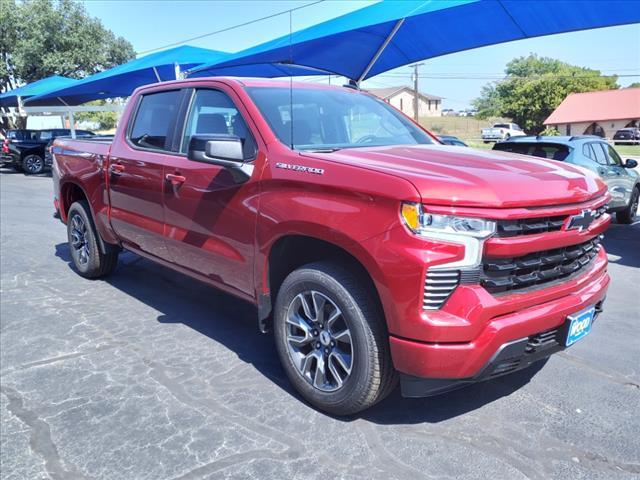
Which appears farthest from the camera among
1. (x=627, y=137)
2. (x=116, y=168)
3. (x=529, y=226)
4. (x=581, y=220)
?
(x=627, y=137)

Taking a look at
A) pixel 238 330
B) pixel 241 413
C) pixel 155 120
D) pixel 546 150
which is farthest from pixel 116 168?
pixel 546 150

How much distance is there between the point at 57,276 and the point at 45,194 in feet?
31.0

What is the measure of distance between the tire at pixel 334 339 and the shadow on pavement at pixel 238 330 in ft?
0.65

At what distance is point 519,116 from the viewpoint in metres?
58.9

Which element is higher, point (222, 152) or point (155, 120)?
point (155, 120)

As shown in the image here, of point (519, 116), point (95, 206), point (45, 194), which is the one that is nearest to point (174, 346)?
point (95, 206)

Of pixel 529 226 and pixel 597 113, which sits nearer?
pixel 529 226

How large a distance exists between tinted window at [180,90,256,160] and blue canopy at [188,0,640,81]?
127 inches

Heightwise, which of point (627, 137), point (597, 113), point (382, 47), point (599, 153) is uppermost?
point (382, 47)

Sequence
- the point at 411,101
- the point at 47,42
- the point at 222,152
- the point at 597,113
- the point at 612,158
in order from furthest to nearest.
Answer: the point at 411,101 → the point at 597,113 → the point at 47,42 → the point at 612,158 → the point at 222,152

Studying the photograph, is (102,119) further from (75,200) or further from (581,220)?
(581,220)

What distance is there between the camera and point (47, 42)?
1224 inches

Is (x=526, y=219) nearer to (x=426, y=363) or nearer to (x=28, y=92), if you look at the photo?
(x=426, y=363)

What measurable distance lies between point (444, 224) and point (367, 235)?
1.24 feet
